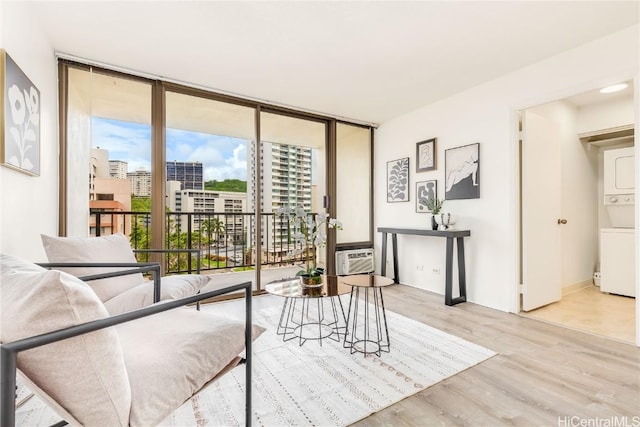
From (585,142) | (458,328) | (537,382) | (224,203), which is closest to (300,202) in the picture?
(224,203)

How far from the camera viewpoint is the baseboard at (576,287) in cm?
387

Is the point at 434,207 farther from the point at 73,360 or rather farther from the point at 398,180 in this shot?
the point at 73,360

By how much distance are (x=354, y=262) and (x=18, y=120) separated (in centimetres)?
376

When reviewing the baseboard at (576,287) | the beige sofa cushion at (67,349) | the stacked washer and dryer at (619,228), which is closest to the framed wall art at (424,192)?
the baseboard at (576,287)

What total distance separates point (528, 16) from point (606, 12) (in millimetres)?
528

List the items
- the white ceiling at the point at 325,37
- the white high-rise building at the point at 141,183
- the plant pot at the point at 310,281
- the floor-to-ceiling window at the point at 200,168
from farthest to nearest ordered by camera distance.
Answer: the white high-rise building at the point at 141,183 → the floor-to-ceiling window at the point at 200,168 → the plant pot at the point at 310,281 → the white ceiling at the point at 325,37

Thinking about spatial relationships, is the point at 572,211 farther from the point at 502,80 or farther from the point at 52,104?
the point at 52,104

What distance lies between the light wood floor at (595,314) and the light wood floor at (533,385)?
0.22m

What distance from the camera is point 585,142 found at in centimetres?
425

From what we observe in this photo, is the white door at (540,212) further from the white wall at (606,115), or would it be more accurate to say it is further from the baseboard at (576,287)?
the white wall at (606,115)

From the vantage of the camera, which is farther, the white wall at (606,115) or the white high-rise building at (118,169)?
the white wall at (606,115)

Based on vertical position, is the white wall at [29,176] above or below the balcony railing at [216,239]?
above

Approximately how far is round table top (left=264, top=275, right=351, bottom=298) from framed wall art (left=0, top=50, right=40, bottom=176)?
1.68 meters

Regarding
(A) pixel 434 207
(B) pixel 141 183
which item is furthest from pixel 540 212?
(B) pixel 141 183
